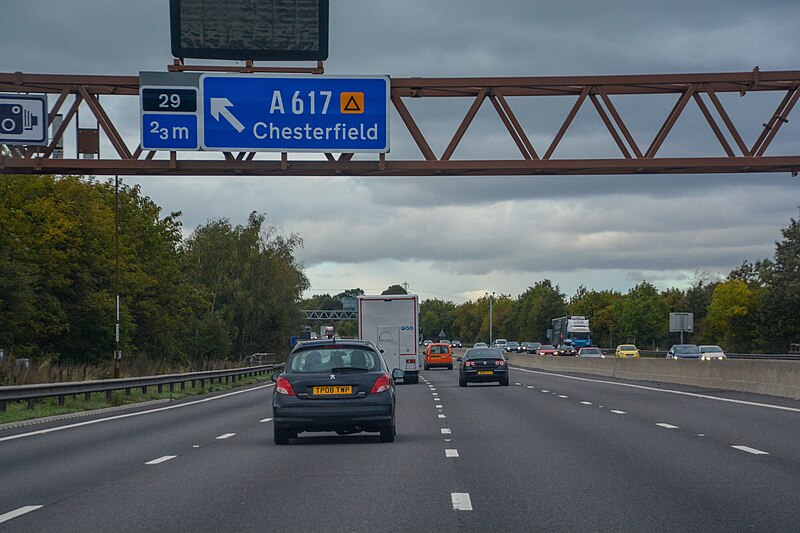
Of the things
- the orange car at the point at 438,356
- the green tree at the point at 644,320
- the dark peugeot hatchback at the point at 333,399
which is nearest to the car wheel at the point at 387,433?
the dark peugeot hatchback at the point at 333,399

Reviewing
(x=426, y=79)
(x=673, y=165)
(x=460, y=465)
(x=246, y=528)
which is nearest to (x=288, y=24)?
(x=426, y=79)

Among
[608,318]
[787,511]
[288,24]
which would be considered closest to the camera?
[787,511]

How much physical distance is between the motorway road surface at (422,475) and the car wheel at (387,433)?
237 mm

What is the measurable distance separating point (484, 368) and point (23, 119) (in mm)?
22647

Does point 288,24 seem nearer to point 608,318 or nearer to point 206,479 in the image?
point 206,479

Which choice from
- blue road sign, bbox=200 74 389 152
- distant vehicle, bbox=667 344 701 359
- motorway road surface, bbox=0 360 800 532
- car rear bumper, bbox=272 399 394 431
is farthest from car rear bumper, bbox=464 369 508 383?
car rear bumper, bbox=272 399 394 431

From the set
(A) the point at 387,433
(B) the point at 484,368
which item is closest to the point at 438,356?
(B) the point at 484,368

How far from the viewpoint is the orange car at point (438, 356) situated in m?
78.6

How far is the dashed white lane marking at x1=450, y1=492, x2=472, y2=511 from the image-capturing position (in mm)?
10102

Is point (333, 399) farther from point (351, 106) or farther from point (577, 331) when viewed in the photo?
point (577, 331)

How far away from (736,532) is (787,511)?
51.6 inches

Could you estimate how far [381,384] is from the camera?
56.3ft

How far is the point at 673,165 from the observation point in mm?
24531

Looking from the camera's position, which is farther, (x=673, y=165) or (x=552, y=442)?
(x=673, y=165)
